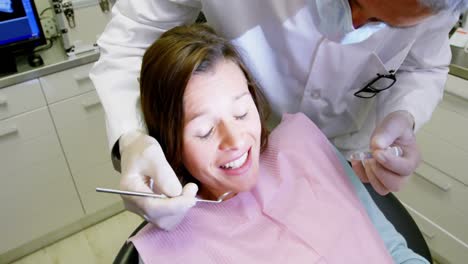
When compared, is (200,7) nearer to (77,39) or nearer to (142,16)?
(142,16)

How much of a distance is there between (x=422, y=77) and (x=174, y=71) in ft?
2.23

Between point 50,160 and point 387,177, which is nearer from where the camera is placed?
point 387,177

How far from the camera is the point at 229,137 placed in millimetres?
785

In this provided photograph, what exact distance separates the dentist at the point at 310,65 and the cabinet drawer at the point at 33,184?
0.93 metres

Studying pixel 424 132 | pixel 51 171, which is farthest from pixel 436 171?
pixel 51 171

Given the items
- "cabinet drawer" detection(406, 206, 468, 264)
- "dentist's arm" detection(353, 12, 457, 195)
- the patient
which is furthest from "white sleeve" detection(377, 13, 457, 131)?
"cabinet drawer" detection(406, 206, 468, 264)

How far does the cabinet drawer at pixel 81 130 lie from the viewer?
1.74m

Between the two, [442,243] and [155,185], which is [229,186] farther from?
[442,243]

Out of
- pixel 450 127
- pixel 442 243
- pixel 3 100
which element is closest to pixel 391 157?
pixel 450 127

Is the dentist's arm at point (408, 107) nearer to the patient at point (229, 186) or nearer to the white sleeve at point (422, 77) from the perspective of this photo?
the white sleeve at point (422, 77)

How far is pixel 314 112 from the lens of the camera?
1069mm

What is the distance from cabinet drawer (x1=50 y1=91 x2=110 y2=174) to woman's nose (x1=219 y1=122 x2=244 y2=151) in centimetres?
118

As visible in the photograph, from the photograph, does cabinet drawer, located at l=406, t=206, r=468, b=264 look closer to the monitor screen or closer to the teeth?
the teeth

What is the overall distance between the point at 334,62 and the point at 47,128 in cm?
134
